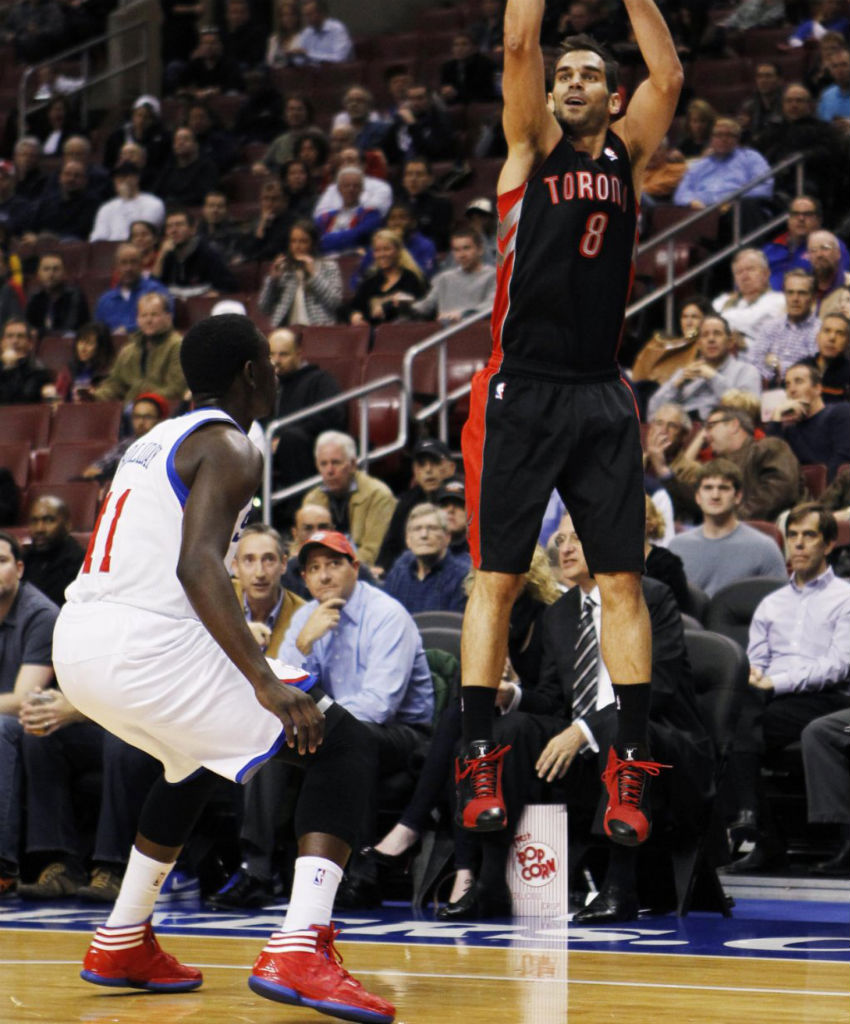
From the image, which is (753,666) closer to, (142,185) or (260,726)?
(260,726)

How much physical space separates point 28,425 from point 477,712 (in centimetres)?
756

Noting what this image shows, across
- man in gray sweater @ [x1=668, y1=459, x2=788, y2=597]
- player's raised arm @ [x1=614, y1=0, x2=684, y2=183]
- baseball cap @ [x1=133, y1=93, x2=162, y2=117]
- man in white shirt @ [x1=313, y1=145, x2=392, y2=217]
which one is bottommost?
man in gray sweater @ [x1=668, y1=459, x2=788, y2=597]

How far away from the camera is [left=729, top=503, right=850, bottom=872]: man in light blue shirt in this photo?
7.22 metres

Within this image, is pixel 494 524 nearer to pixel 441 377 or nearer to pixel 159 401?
pixel 441 377

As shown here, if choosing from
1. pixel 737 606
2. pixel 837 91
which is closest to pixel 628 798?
pixel 737 606

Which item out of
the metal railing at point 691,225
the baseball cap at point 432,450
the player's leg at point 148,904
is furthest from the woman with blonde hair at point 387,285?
the player's leg at point 148,904

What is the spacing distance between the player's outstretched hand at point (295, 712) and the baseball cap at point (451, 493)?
4340 millimetres

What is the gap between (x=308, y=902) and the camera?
4.57 m

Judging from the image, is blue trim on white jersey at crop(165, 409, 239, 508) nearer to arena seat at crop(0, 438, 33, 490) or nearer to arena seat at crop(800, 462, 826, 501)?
arena seat at crop(800, 462, 826, 501)

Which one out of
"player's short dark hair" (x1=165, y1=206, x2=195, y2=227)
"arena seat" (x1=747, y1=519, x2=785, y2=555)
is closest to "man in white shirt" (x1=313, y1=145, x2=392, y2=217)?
"player's short dark hair" (x1=165, y1=206, x2=195, y2=227)

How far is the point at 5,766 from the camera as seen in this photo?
7.41 metres

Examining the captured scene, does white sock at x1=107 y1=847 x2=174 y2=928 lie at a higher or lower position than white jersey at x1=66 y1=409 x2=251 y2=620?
lower

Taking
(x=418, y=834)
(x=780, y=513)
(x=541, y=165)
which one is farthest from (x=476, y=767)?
(x=780, y=513)

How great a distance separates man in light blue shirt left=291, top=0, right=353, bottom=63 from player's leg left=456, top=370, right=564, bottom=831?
12255 mm
